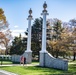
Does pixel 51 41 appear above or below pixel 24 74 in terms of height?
above

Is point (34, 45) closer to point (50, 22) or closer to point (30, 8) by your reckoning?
point (50, 22)

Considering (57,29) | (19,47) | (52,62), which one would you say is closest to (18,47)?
(19,47)

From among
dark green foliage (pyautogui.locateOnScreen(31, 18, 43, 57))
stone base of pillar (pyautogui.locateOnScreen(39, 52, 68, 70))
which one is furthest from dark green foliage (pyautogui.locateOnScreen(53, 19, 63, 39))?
stone base of pillar (pyautogui.locateOnScreen(39, 52, 68, 70))

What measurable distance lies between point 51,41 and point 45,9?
21776 millimetres

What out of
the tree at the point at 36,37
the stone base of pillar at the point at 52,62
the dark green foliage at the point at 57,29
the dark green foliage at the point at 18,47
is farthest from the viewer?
the dark green foliage at the point at 18,47

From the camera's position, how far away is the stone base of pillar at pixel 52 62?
21934 mm

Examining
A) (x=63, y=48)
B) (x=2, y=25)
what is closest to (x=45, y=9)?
(x=2, y=25)

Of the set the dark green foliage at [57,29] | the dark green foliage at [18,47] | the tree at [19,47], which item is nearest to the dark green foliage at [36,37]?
the tree at [19,47]

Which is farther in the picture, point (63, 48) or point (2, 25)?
point (63, 48)

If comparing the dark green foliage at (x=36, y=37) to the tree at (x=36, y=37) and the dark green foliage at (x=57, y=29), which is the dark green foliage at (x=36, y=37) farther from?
the dark green foliage at (x=57, y=29)

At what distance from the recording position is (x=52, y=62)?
2466 centimetres

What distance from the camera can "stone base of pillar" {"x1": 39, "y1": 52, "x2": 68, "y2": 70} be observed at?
2193 cm

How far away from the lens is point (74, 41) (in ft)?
119

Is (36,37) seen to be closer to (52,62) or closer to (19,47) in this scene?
(19,47)
